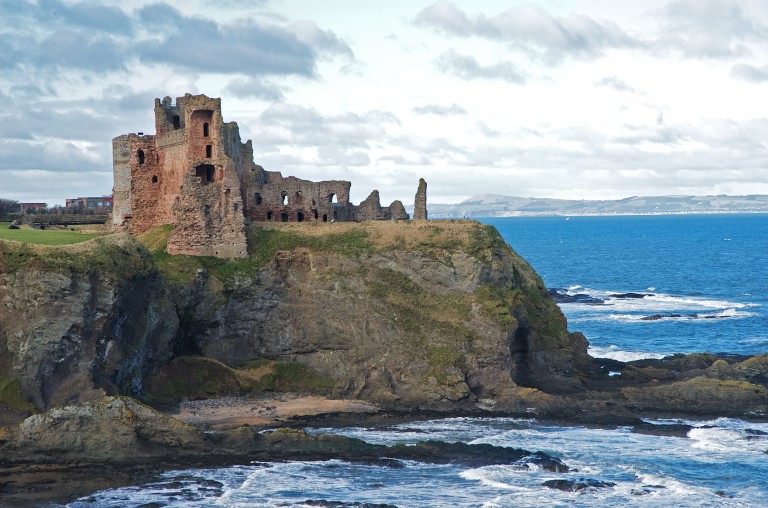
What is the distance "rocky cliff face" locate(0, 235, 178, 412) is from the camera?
53.4m

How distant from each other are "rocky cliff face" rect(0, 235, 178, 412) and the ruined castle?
38.1 ft

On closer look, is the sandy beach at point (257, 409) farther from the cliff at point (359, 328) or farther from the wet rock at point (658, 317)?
the wet rock at point (658, 317)

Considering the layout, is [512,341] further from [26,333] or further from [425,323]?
[26,333]

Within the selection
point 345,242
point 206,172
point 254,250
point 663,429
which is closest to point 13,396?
point 254,250

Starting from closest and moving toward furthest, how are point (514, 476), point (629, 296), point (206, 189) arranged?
1. point (514, 476)
2. point (206, 189)
3. point (629, 296)

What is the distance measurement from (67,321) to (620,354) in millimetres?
43051

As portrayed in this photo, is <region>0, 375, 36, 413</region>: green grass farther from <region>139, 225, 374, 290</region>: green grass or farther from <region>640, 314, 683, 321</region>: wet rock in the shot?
<region>640, 314, 683, 321</region>: wet rock

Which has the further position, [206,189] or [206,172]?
[206,172]

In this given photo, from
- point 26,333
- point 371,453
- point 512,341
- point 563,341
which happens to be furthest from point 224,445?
point 563,341

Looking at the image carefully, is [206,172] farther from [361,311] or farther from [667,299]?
[667,299]

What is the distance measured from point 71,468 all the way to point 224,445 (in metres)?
7.51

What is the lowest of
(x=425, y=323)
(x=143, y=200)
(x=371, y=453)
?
(x=371, y=453)

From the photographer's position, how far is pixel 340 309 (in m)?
67.2

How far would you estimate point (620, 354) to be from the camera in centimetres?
7856
